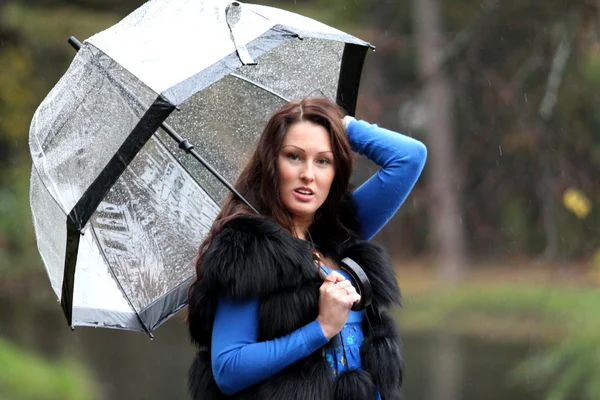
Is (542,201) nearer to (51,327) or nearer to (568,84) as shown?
(568,84)

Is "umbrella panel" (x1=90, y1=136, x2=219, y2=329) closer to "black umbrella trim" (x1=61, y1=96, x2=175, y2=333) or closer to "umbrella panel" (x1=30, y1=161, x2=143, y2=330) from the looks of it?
"umbrella panel" (x1=30, y1=161, x2=143, y2=330)

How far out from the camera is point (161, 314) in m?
2.97

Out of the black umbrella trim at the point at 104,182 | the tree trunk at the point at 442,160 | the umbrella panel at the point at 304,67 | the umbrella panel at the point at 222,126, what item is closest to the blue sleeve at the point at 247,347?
the black umbrella trim at the point at 104,182

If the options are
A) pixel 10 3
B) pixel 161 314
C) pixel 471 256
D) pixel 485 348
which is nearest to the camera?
pixel 161 314

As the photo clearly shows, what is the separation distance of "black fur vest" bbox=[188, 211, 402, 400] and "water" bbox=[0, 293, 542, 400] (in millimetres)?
7076

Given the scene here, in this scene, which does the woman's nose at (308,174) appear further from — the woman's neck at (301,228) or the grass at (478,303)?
the grass at (478,303)

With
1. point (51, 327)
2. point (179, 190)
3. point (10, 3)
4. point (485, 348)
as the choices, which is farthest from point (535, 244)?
point (179, 190)

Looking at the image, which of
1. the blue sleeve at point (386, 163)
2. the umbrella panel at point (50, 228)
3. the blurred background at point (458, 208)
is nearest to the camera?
the umbrella panel at point (50, 228)

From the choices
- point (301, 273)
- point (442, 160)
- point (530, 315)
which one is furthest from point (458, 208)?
point (301, 273)

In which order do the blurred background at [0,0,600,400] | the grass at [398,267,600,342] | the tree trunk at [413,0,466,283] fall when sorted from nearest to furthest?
the blurred background at [0,0,600,400]
the grass at [398,267,600,342]
the tree trunk at [413,0,466,283]

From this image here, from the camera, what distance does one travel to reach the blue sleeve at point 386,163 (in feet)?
9.43

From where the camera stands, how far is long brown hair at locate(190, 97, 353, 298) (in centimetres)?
268

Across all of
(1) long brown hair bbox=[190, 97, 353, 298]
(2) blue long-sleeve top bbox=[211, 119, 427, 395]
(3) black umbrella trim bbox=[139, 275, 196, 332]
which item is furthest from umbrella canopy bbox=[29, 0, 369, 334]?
(2) blue long-sleeve top bbox=[211, 119, 427, 395]

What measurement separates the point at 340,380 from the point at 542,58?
4672 mm
